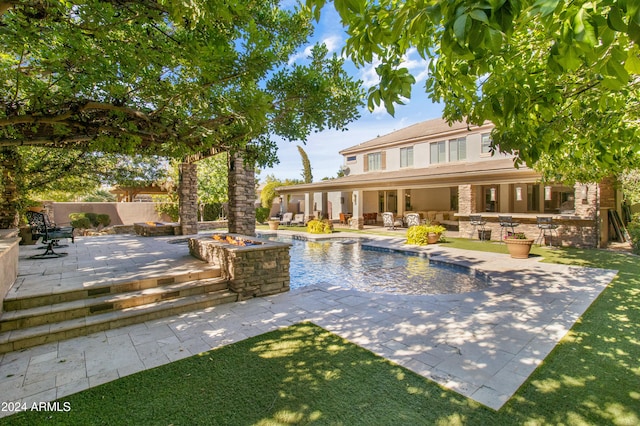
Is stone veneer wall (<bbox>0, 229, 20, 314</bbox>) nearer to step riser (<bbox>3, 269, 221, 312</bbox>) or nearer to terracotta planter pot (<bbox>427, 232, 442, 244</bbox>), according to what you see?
step riser (<bbox>3, 269, 221, 312</bbox>)

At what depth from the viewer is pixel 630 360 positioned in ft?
12.4

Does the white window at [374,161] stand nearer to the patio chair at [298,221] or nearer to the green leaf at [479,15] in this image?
the patio chair at [298,221]

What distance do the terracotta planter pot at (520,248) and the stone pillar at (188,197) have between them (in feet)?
45.3

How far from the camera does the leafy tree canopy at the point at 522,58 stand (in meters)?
1.41

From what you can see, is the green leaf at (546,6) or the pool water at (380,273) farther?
the pool water at (380,273)

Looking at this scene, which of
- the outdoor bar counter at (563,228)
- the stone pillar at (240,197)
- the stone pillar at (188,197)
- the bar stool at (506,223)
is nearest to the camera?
the stone pillar at (240,197)

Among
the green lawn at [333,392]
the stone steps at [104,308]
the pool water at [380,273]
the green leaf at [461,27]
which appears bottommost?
the pool water at [380,273]

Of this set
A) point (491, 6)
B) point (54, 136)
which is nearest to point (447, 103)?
point (491, 6)

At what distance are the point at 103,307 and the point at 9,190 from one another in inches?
374

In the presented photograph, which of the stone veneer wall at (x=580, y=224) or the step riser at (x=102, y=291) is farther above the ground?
the stone veneer wall at (x=580, y=224)

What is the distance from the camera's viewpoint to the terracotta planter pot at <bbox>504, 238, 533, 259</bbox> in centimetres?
1012

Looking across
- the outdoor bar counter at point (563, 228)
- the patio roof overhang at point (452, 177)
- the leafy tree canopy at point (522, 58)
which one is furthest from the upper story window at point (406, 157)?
the leafy tree canopy at point (522, 58)

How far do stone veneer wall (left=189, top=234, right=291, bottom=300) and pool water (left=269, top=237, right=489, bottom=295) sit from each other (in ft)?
3.22

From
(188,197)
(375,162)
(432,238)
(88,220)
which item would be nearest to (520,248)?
(432,238)
